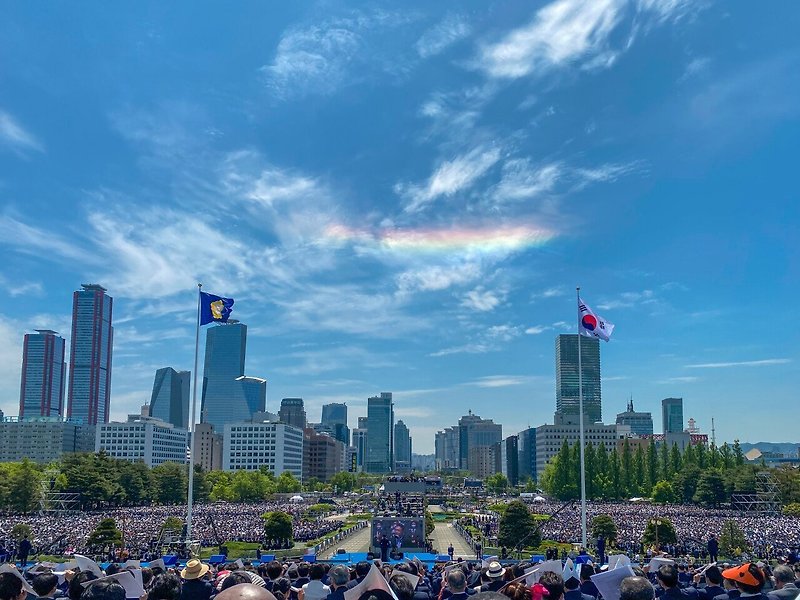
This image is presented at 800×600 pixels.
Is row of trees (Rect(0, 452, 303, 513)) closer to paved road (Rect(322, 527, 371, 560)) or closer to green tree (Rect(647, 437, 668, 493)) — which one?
paved road (Rect(322, 527, 371, 560))

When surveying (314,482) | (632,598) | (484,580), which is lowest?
(314,482)

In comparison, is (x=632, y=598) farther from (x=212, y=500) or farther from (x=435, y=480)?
(x=435, y=480)

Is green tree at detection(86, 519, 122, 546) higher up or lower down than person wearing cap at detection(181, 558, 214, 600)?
lower down

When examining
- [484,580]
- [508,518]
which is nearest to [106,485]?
[508,518]

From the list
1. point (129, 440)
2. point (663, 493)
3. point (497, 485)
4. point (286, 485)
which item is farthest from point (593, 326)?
point (129, 440)

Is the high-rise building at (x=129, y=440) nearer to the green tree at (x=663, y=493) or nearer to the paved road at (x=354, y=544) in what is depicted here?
the green tree at (x=663, y=493)

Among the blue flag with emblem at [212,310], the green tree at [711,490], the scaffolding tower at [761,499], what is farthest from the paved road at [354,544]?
the scaffolding tower at [761,499]

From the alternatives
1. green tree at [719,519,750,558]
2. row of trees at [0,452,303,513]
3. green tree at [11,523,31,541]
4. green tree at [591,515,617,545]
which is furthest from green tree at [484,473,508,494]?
green tree at [11,523,31,541]
